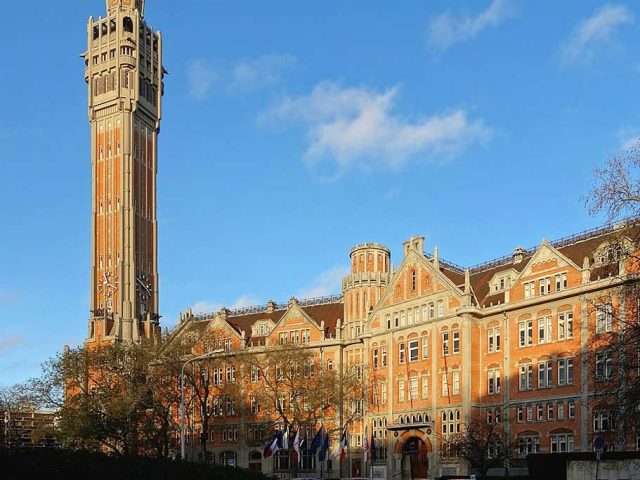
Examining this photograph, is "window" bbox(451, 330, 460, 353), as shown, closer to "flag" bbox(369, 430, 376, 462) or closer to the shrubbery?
"flag" bbox(369, 430, 376, 462)

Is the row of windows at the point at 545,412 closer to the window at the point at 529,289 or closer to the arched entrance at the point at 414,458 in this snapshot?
the window at the point at 529,289

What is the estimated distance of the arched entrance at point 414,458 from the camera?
79.5m

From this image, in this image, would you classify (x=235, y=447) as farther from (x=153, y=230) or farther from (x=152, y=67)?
(x=152, y=67)

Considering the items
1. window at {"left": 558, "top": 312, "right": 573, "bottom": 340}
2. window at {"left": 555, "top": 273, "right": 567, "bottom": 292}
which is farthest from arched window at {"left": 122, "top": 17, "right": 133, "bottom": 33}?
window at {"left": 558, "top": 312, "right": 573, "bottom": 340}

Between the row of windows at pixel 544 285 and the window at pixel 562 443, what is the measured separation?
1111cm

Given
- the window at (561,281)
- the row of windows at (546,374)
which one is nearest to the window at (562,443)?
the row of windows at (546,374)

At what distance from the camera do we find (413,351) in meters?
82.1

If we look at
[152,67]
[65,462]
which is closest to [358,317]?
[152,67]

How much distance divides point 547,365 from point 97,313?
202 ft

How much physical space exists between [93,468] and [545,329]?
2063 inches

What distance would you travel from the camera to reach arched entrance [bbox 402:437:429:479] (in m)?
79.5

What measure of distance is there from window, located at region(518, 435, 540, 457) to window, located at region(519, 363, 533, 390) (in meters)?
3.95

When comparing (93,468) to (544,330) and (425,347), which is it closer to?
A: (544,330)

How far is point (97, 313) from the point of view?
11281 centimetres
